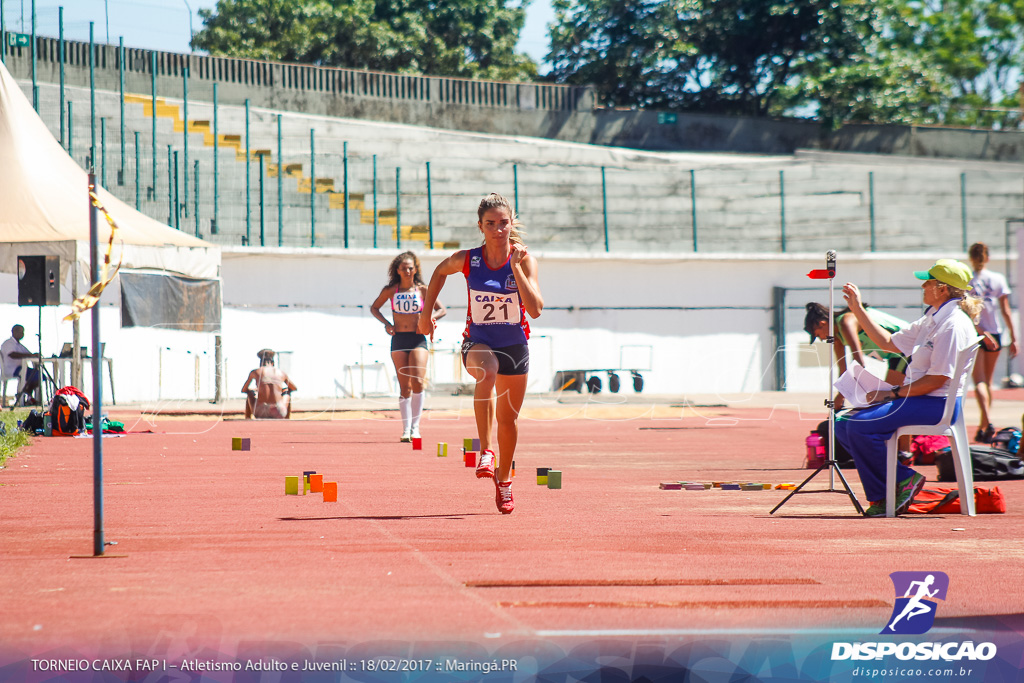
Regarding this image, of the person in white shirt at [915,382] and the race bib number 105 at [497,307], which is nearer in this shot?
the person in white shirt at [915,382]

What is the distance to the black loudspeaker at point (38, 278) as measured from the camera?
45.3 ft

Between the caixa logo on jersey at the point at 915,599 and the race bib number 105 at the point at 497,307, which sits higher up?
the race bib number 105 at the point at 497,307

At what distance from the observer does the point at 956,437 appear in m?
7.02

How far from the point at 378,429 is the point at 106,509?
27.6ft

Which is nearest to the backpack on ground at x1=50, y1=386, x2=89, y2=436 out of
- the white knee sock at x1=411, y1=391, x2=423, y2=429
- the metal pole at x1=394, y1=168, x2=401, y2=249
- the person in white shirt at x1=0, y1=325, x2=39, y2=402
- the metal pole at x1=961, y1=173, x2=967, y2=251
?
the white knee sock at x1=411, y1=391, x2=423, y2=429

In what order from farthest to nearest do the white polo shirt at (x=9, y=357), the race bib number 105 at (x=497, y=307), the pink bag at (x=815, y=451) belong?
1. the white polo shirt at (x=9, y=357)
2. the pink bag at (x=815, y=451)
3. the race bib number 105 at (x=497, y=307)

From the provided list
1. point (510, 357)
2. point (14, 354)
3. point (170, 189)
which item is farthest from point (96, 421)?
point (170, 189)

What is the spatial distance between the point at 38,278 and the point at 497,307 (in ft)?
→ 28.3

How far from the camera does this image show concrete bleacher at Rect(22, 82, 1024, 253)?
86.8 feet

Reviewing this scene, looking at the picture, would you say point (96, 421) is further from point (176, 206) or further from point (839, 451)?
point (176, 206)

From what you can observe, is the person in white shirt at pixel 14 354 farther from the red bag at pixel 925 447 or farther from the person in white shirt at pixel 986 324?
the person in white shirt at pixel 986 324

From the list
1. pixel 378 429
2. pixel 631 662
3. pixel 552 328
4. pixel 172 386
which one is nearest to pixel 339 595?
pixel 631 662

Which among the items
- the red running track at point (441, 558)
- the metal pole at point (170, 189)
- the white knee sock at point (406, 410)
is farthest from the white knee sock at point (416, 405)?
the metal pole at point (170, 189)

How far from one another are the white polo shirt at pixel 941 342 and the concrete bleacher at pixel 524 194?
19.5m
